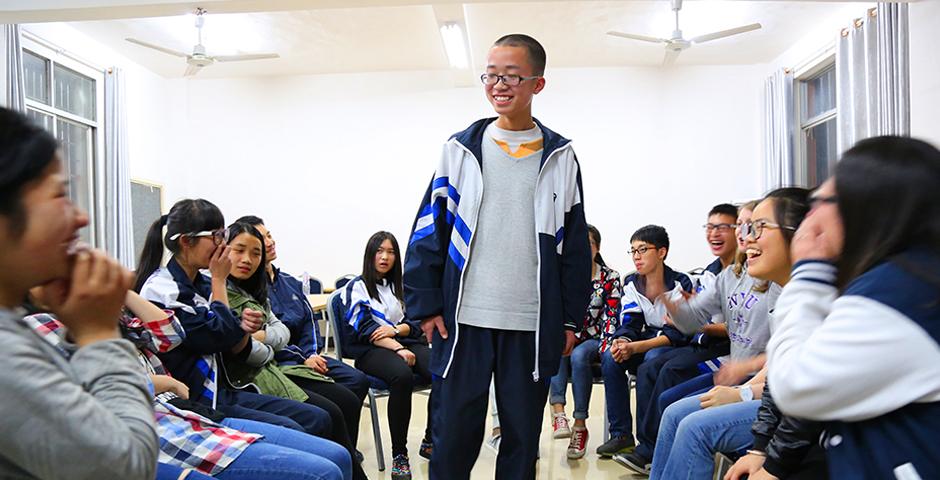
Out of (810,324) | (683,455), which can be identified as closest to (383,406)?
(683,455)

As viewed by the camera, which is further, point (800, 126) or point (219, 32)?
point (800, 126)

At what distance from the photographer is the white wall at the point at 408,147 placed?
7.90 m

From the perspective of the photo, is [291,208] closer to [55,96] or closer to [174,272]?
[55,96]

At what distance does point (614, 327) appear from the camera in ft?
12.1

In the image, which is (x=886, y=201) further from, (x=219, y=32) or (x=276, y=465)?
(x=219, y=32)

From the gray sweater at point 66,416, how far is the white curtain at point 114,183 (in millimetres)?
6801

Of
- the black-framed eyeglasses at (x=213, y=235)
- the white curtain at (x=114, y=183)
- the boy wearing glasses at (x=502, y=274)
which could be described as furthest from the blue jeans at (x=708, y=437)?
the white curtain at (x=114, y=183)

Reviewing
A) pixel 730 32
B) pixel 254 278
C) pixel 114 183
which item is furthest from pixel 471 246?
pixel 114 183

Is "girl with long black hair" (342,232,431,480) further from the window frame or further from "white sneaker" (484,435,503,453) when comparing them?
the window frame

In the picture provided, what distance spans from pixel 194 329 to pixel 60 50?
18.3 feet

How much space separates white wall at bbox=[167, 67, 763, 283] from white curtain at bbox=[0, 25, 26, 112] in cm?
274

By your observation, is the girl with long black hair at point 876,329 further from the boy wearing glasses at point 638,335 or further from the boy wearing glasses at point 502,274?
the boy wearing glasses at point 638,335

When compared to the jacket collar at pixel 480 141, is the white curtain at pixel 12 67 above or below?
above

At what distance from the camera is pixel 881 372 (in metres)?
0.91
